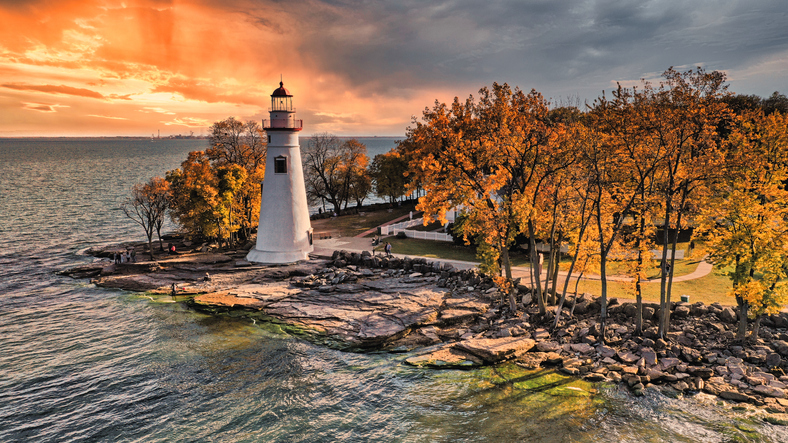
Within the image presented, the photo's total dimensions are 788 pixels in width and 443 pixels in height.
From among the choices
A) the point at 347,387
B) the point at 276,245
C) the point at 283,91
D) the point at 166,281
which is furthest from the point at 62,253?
the point at 347,387

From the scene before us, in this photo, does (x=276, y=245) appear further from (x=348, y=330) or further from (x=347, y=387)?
(x=347, y=387)

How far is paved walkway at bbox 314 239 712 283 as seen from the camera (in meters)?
29.1

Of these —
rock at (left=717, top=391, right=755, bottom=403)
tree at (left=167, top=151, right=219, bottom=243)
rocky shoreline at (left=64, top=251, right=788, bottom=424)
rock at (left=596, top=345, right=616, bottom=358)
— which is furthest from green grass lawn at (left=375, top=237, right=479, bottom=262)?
rock at (left=717, top=391, right=755, bottom=403)

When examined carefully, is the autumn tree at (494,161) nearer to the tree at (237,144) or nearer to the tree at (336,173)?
the tree at (237,144)

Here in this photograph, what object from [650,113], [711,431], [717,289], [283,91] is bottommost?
[711,431]

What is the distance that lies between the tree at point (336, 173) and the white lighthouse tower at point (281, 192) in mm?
25513

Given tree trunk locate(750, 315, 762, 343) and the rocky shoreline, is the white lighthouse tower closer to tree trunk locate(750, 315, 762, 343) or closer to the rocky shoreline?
the rocky shoreline

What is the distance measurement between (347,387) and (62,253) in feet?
133

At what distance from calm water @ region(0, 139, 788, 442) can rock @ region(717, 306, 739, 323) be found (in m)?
8.20

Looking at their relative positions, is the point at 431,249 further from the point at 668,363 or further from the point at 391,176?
the point at 391,176

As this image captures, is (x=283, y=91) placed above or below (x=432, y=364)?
above

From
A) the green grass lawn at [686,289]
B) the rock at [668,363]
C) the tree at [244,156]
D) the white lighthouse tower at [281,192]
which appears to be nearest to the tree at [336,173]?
the tree at [244,156]

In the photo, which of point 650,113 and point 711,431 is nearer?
point 711,431

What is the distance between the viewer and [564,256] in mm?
34469
